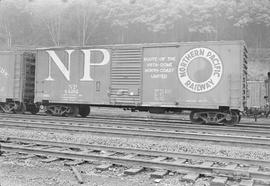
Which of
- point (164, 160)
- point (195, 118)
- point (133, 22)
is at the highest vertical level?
point (133, 22)

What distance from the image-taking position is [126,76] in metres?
15.8

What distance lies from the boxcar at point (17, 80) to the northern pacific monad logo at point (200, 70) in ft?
26.8

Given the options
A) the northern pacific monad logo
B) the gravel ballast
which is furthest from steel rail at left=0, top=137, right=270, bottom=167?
the northern pacific monad logo

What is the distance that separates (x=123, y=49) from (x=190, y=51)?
9.81 feet

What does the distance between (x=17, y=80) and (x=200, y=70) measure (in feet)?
30.7

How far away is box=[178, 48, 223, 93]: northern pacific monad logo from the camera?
47.5 ft

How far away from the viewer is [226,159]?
23.1 ft

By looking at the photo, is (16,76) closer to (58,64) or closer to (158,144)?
(58,64)

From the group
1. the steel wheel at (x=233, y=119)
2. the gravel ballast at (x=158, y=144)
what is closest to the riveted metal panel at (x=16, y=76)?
the gravel ballast at (x=158, y=144)

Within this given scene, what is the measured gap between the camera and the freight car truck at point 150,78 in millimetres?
14367

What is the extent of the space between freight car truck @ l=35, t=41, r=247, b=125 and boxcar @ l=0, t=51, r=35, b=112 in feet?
3.33

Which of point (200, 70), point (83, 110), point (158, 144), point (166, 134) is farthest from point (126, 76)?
point (158, 144)

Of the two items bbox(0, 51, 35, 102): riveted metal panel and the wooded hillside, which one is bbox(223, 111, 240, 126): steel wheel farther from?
the wooded hillside

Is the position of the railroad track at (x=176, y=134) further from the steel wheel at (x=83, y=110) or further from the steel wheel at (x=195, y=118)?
the steel wheel at (x=83, y=110)
